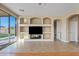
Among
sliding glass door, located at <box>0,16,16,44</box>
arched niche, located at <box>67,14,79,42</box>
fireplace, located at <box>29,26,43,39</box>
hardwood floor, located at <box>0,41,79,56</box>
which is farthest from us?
fireplace, located at <box>29,26,43,39</box>

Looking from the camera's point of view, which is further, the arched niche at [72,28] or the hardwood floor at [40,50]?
the arched niche at [72,28]

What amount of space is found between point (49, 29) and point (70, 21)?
7.16ft

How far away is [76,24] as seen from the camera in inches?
393

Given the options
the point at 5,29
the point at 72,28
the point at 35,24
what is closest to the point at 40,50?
the point at 5,29

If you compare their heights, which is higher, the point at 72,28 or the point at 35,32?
the point at 72,28

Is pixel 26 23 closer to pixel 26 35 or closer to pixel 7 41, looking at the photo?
pixel 26 35

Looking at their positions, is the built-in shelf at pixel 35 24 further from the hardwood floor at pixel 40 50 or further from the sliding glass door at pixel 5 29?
the hardwood floor at pixel 40 50

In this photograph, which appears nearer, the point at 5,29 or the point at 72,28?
the point at 5,29

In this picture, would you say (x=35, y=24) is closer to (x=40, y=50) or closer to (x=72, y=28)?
(x=72, y=28)

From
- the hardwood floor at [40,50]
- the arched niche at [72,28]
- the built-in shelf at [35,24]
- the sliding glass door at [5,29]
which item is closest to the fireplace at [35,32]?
the built-in shelf at [35,24]

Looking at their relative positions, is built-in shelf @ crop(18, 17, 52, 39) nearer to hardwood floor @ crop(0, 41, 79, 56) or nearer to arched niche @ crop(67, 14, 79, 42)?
arched niche @ crop(67, 14, 79, 42)

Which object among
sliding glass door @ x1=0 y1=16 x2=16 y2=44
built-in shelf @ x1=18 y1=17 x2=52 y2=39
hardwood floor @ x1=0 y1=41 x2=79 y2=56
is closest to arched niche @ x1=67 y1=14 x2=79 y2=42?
Result: built-in shelf @ x1=18 y1=17 x2=52 y2=39

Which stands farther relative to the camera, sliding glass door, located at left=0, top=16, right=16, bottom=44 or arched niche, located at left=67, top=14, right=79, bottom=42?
arched niche, located at left=67, top=14, right=79, bottom=42

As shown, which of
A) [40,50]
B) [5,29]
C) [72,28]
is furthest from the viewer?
[72,28]
